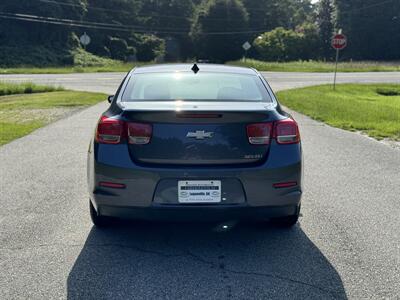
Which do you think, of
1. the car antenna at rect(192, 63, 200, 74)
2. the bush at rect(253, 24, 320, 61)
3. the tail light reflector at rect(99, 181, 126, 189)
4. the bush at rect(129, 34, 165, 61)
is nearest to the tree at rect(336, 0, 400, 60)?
the bush at rect(253, 24, 320, 61)

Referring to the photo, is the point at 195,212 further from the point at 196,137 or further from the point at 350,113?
the point at 350,113

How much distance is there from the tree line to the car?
178 ft

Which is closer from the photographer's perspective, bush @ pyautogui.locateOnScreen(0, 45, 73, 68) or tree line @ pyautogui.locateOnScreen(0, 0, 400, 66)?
bush @ pyautogui.locateOnScreen(0, 45, 73, 68)

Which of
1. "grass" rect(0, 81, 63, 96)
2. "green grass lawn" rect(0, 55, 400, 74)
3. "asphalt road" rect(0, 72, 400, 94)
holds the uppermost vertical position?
"grass" rect(0, 81, 63, 96)

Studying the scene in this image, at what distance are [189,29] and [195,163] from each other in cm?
8675

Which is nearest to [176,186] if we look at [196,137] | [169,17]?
[196,137]

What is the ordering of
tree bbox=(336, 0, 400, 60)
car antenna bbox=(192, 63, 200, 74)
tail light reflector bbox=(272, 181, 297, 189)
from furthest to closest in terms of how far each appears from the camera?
tree bbox=(336, 0, 400, 60) → car antenna bbox=(192, 63, 200, 74) → tail light reflector bbox=(272, 181, 297, 189)

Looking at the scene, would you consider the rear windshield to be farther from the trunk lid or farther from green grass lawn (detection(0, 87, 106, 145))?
green grass lawn (detection(0, 87, 106, 145))

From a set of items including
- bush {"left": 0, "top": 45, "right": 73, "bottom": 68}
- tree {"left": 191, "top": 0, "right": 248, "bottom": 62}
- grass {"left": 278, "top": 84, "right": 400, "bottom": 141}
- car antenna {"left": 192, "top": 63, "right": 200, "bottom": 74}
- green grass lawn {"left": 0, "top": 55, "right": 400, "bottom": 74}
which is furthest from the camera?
tree {"left": 191, "top": 0, "right": 248, "bottom": 62}

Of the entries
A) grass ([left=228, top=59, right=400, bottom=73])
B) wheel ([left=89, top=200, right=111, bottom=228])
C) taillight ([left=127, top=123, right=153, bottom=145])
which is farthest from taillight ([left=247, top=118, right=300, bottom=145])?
grass ([left=228, top=59, right=400, bottom=73])

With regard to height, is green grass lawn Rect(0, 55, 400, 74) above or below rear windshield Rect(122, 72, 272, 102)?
below

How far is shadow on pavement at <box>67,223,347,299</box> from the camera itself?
335 centimetres

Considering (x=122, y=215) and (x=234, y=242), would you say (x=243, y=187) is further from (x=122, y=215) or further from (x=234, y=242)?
(x=122, y=215)

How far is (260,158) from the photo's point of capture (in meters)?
3.86
